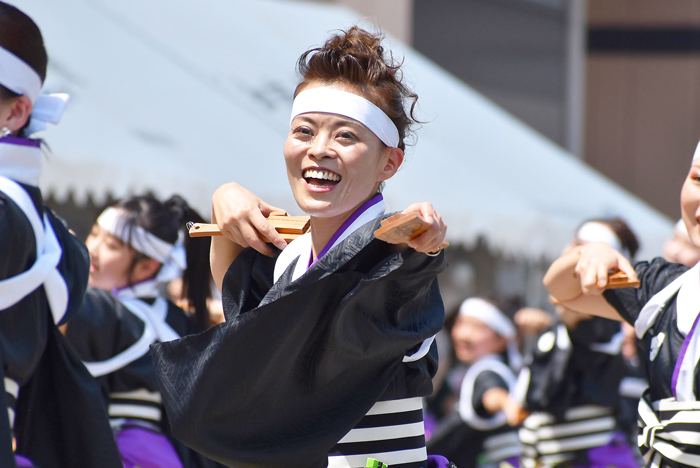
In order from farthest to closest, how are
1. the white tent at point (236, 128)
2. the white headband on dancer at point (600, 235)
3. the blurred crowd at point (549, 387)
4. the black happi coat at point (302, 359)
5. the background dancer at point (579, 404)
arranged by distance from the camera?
the white tent at point (236, 128) < the background dancer at point (579, 404) < the blurred crowd at point (549, 387) < the white headband on dancer at point (600, 235) < the black happi coat at point (302, 359)

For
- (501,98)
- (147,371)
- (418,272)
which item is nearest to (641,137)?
(501,98)

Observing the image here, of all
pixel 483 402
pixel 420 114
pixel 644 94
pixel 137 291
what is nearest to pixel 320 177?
pixel 137 291

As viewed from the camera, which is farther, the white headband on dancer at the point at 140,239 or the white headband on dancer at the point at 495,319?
the white headband on dancer at the point at 495,319

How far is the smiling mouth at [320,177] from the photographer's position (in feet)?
5.76

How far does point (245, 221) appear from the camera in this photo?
5.84 ft

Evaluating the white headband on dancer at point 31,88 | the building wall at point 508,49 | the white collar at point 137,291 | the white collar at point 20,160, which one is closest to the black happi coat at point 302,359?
the white collar at point 20,160

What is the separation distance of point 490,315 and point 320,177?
3.79 metres

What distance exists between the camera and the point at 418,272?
1587 mm

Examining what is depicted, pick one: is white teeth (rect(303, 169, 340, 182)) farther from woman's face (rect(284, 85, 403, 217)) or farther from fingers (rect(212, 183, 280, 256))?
fingers (rect(212, 183, 280, 256))

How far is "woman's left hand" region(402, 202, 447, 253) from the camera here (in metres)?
1.46

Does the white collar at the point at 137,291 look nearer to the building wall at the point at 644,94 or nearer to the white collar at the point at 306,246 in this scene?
the white collar at the point at 306,246

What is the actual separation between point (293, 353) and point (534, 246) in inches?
212

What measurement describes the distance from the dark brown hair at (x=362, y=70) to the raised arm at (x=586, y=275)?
20.7 inches

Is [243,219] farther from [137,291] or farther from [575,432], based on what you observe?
[575,432]
